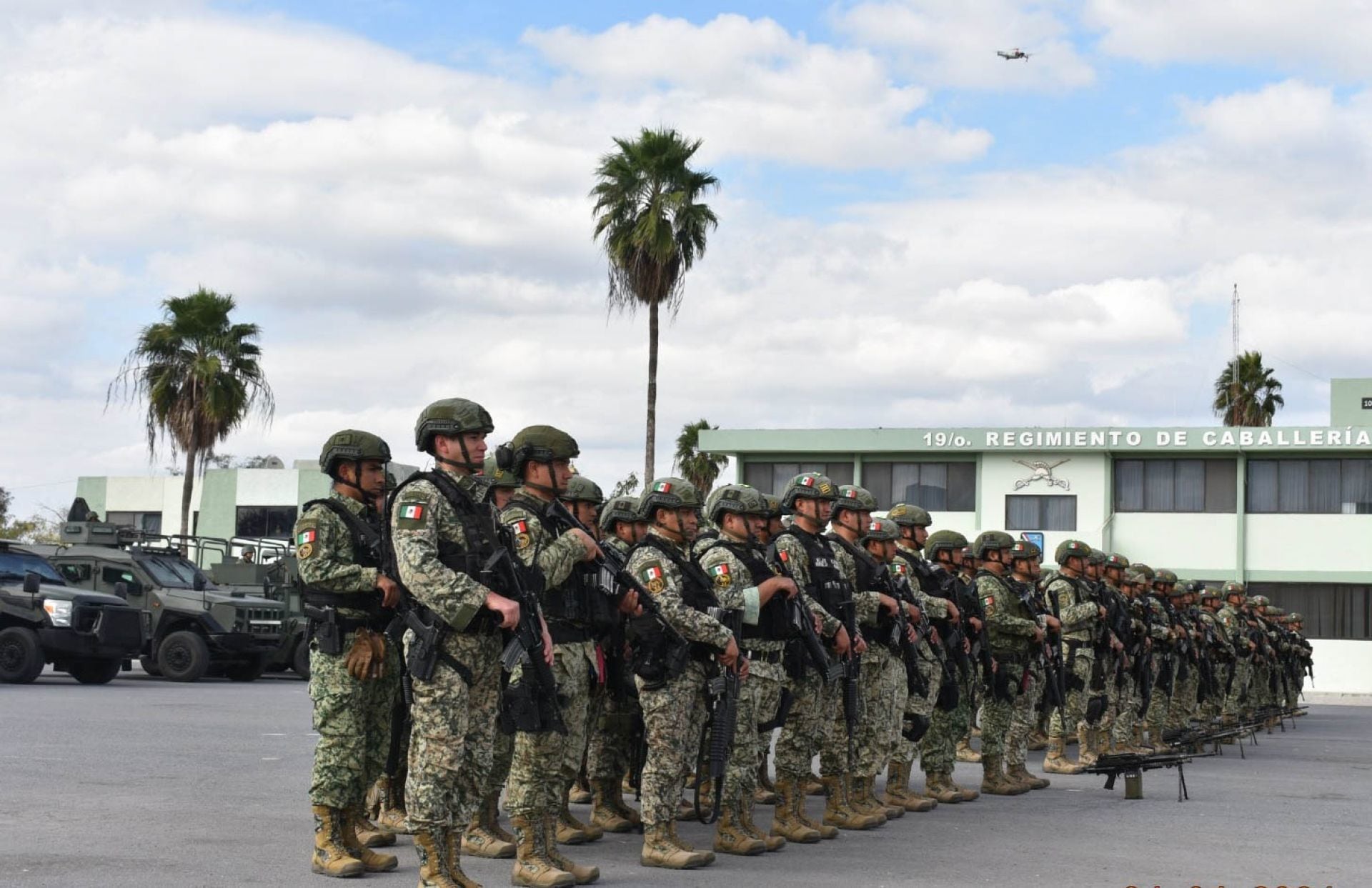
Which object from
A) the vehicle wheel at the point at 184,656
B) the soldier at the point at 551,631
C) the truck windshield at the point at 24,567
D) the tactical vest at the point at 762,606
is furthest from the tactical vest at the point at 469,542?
the vehicle wheel at the point at 184,656

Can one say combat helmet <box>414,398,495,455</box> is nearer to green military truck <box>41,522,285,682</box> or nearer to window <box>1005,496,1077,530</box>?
green military truck <box>41,522,285,682</box>

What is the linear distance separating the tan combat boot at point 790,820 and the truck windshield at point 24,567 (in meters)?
14.9

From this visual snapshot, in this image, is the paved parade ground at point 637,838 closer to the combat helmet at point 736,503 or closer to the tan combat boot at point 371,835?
the tan combat boot at point 371,835

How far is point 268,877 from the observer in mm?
7859

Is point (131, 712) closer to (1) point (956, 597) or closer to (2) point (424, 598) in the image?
(1) point (956, 597)

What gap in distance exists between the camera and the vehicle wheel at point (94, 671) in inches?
862

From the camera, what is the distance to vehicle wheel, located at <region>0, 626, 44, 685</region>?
20797 mm

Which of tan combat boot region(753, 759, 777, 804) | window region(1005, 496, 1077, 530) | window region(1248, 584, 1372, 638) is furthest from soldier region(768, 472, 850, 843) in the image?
window region(1248, 584, 1372, 638)

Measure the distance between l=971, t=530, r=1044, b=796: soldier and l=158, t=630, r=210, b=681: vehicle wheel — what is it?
13.3 meters

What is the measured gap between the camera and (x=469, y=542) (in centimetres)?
747

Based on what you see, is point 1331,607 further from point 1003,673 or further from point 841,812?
point 841,812

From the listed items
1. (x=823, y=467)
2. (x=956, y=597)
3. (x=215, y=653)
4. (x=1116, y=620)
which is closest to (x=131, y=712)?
(x=215, y=653)

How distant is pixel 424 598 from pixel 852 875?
9.50 ft

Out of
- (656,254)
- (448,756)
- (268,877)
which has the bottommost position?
(268,877)
